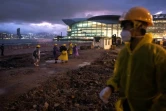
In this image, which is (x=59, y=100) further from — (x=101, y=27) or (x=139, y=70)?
(x=101, y=27)

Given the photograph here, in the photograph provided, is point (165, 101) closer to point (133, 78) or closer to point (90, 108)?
point (133, 78)

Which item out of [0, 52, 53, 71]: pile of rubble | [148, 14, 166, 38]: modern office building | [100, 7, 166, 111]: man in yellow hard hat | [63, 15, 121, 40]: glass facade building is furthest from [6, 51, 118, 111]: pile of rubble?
[148, 14, 166, 38]: modern office building

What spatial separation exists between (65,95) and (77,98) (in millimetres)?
537

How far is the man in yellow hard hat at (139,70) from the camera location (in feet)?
6.60

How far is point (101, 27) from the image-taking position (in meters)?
103

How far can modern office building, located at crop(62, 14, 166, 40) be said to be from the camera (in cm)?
9331

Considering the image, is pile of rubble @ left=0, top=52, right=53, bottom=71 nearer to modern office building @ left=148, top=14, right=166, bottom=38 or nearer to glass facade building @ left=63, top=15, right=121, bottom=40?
glass facade building @ left=63, top=15, right=121, bottom=40

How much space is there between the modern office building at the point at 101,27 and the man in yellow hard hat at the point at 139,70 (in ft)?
289

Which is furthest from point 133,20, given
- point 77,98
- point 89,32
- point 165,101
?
point 89,32

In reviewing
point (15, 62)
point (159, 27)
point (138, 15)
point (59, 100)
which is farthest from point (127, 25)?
point (159, 27)

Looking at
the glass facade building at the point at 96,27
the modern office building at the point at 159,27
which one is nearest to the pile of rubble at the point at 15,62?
the glass facade building at the point at 96,27

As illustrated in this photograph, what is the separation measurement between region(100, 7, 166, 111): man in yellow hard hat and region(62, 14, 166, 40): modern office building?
3470 inches

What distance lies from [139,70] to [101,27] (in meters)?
102

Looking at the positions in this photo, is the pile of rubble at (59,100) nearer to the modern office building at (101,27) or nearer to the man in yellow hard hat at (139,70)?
the man in yellow hard hat at (139,70)
